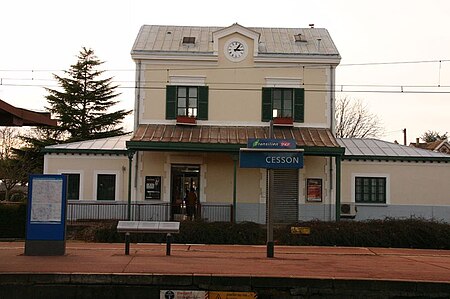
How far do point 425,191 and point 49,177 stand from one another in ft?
61.1

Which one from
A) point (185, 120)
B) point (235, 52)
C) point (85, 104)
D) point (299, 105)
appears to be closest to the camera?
point (185, 120)

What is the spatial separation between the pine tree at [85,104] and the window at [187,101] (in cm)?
2222

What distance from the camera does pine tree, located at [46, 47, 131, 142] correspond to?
161 feet

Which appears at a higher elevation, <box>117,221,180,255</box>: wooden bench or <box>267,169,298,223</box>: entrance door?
<box>267,169,298,223</box>: entrance door

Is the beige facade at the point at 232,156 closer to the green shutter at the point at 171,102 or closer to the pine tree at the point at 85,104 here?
the green shutter at the point at 171,102

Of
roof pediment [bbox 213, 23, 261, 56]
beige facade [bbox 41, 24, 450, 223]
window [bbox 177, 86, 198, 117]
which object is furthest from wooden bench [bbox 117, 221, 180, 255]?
roof pediment [bbox 213, 23, 261, 56]

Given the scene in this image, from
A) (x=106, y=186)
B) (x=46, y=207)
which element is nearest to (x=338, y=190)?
(x=106, y=186)

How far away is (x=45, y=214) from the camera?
14742 mm

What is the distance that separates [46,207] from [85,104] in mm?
36323

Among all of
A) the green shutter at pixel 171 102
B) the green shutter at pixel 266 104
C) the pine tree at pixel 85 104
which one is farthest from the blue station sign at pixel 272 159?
the pine tree at pixel 85 104

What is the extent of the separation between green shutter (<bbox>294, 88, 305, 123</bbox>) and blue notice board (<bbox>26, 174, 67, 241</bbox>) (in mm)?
15128

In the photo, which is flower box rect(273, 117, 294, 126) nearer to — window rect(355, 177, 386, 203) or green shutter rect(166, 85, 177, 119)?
window rect(355, 177, 386, 203)

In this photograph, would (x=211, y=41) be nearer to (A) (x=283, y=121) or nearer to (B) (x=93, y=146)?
(A) (x=283, y=121)

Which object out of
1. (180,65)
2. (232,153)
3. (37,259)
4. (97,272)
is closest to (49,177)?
(37,259)
